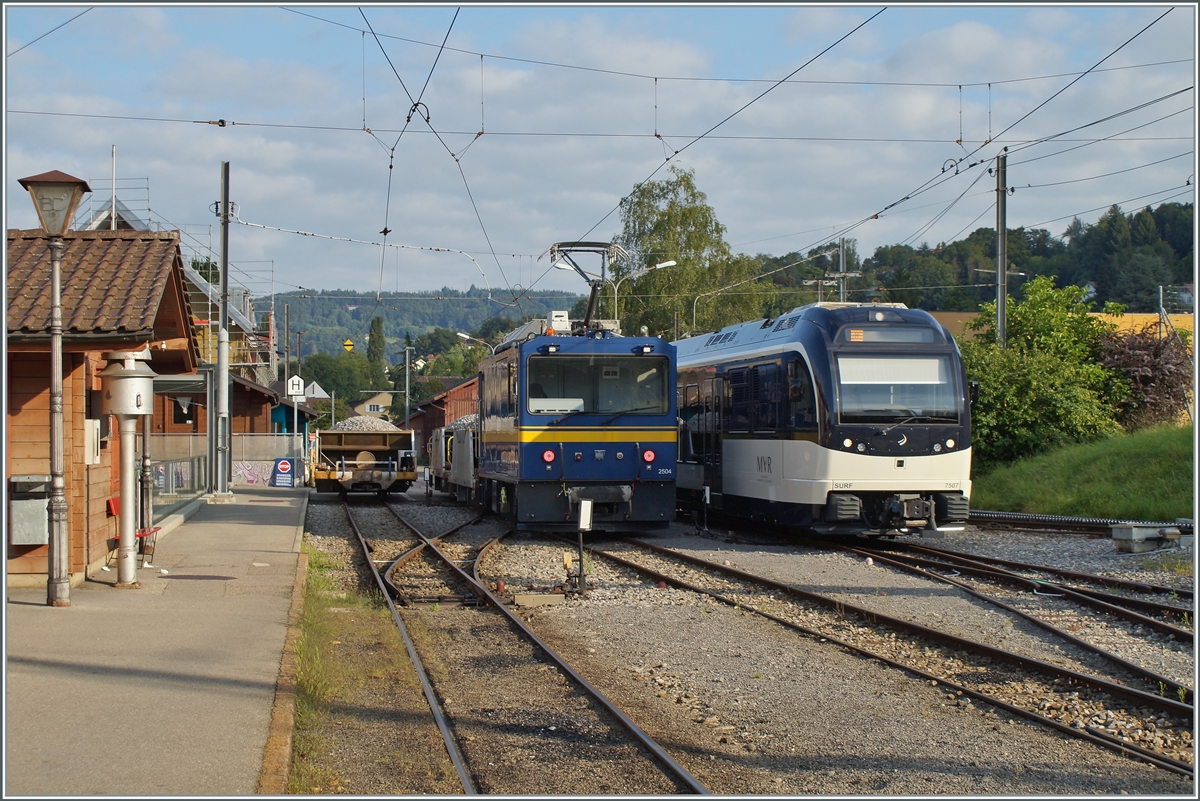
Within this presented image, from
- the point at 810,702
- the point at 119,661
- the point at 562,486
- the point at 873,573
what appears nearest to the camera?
the point at 810,702

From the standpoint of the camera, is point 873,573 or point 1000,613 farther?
point 873,573

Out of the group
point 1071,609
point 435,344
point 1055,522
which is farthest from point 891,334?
point 435,344

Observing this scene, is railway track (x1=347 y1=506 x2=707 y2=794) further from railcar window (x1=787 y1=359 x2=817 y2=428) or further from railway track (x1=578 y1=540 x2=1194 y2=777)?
railcar window (x1=787 y1=359 x2=817 y2=428)

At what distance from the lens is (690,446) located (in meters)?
20.7

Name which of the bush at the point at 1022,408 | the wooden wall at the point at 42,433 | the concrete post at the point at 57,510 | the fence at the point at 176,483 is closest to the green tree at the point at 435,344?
the fence at the point at 176,483

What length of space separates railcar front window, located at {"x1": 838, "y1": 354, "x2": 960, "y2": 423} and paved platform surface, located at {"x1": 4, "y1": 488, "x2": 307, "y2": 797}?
773cm

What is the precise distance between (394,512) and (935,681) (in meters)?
20.0

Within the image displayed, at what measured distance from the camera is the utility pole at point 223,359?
26047 millimetres

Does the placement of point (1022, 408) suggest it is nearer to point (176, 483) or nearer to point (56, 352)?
point (176, 483)

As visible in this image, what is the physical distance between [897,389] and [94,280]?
1019 centimetres

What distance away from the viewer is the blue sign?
37.0 meters

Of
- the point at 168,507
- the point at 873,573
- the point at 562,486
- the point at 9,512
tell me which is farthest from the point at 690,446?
the point at 9,512

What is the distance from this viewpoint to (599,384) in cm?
1716

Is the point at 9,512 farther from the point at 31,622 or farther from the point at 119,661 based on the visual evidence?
the point at 119,661
